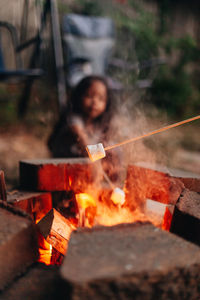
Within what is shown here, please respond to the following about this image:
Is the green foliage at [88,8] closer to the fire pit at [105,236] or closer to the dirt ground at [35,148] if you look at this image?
the dirt ground at [35,148]

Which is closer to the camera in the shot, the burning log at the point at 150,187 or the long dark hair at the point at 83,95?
the burning log at the point at 150,187

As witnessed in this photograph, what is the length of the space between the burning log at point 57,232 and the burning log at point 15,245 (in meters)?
0.19

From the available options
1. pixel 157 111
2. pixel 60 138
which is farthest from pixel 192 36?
pixel 60 138

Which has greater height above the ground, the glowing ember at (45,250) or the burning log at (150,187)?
the burning log at (150,187)

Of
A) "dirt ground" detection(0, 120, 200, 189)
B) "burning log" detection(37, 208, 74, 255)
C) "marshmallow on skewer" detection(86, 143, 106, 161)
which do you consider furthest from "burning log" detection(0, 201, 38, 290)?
"dirt ground" detection(0, 120, 200, 189)

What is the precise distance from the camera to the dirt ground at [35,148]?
4277 millimetres

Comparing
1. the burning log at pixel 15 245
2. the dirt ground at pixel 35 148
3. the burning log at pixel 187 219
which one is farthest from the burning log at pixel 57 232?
the dirt ground at pixel 35 148

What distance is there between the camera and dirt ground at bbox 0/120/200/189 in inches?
168

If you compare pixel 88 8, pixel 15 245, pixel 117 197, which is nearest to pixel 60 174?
pixel 117 197

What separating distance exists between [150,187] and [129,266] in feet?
3.57

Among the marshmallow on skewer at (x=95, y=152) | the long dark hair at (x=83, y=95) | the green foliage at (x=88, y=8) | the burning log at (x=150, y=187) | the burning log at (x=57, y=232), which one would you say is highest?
the green foliage at (x=88, y=8)

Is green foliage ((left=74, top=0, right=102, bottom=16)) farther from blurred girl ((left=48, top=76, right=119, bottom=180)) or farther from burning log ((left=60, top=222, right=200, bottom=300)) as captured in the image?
burning log ((left=60, top=222, right=200, bottom=300))

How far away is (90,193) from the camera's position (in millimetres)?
2109

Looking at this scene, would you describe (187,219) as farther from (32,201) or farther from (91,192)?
(32,201)
